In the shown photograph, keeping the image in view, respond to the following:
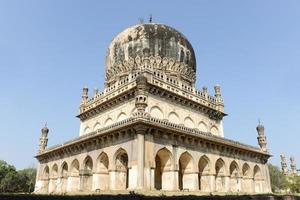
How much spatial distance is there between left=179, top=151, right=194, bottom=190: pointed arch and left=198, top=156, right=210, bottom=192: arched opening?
1.63 metres

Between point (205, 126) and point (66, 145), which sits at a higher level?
Answer: point (205, 126)

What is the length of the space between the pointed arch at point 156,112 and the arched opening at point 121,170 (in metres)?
4.50

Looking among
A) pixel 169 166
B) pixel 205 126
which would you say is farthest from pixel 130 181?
pixel 205 126

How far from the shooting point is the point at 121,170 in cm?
1983

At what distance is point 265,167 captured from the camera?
27.9 m

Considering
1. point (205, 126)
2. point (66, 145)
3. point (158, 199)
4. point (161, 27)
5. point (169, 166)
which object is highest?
point (161, 27)

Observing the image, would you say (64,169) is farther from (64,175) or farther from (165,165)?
(165,165)

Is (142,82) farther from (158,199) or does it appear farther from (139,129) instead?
(158,199)

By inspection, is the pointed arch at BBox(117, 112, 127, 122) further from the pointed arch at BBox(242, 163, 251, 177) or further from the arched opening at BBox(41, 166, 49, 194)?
the pointed arch at BBox(242, 163, 251, 177)

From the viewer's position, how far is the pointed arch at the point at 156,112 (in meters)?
22.8

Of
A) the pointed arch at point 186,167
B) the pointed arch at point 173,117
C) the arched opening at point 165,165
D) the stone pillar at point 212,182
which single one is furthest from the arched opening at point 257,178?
the arched opening at point 165,165

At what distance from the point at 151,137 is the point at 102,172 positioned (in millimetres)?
5608

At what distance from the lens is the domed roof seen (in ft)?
89.9

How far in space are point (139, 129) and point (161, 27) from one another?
615 inches
